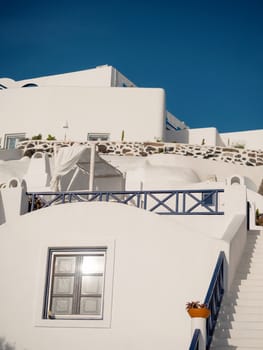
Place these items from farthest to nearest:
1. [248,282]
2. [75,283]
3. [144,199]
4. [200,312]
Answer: [144,199], [75,283], [248,282], [200,312]

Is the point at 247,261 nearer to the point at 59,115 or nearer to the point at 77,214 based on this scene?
the point at 77,214

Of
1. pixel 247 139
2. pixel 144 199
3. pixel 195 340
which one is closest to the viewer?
pixel 195 340

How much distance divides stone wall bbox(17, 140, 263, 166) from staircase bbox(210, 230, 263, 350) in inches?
752

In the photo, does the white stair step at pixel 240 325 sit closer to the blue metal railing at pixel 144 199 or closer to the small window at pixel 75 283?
the small window at pixel 75 283

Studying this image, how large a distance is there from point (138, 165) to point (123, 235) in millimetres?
14318

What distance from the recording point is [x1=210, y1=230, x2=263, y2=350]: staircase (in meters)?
10.7

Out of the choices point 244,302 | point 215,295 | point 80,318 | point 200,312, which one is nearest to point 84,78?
point 80,318

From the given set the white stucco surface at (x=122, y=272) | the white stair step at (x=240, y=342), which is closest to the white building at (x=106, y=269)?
the white stucco surface at (x=122, y=272)

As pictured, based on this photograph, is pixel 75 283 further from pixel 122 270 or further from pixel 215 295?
pixel 215 295

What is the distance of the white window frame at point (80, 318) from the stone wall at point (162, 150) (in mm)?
19100

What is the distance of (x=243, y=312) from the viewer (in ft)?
37.9

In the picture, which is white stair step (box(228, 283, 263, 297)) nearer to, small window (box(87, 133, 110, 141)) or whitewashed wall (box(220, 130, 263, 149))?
small window (box(87, 133, 110, 141))

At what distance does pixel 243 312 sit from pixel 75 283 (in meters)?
3.61

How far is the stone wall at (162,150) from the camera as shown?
32.8 m
